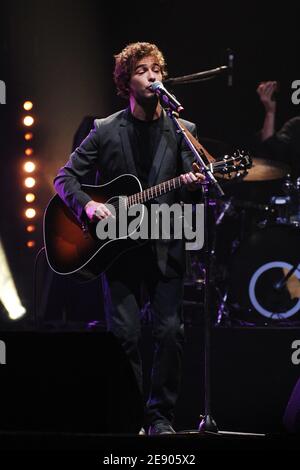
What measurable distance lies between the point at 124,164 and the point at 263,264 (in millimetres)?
2784

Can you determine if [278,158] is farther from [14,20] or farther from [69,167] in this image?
[69,167]

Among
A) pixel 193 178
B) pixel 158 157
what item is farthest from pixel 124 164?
pixel 193 178

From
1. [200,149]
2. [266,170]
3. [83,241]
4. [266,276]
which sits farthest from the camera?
[266,170]

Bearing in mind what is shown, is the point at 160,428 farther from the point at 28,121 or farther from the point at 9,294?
the point at 28,121

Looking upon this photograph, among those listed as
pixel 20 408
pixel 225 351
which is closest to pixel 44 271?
pixel 225 351

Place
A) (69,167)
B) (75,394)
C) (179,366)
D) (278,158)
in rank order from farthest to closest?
(278,158), (69,167), (179,366), (75,394)

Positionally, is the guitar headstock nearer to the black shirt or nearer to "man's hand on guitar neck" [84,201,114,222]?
the black shirt

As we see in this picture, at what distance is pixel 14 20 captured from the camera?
23.0 feet

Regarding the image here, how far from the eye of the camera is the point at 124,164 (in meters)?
4.30

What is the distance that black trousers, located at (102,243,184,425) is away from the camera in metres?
4.10

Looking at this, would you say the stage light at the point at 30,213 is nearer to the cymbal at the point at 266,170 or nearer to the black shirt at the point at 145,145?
the cymbal at the point at 266,170

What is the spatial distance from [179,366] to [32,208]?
3.39 meters

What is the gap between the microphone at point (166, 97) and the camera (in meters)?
3.85

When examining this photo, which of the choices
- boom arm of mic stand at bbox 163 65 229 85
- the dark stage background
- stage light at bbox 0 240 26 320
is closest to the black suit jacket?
boom arm of mic stand at bbox 163 65 229 85
